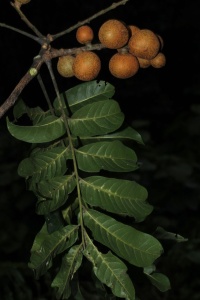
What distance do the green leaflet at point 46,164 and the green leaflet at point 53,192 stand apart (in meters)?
0.01

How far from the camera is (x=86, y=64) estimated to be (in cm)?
109

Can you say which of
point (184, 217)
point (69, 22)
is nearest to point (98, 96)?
point (184, 217)

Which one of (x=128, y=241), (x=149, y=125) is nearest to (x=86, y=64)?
(x=128, y=241)

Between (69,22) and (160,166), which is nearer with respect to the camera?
(160,166)

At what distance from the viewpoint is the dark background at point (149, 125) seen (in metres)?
3.19

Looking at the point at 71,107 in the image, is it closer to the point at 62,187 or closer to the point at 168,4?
the point at 62,187

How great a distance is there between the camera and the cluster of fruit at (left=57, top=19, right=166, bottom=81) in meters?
1.07

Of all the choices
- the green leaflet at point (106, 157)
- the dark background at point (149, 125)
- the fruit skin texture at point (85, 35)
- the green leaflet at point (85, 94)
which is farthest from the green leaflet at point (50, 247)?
the dark background at point (149, 125)

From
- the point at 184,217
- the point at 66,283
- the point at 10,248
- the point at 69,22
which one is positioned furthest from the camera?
the point at 69,22

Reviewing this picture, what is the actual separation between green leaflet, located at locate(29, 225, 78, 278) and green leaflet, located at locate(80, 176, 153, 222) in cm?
8

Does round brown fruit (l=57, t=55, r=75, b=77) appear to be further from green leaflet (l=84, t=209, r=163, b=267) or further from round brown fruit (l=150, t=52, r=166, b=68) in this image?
green leaflet (l=84, t=209, r=163, b=267)

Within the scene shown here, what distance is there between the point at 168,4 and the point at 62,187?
401cm

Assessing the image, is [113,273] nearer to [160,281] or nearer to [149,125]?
[160,281]

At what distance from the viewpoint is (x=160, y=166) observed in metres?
3.37
